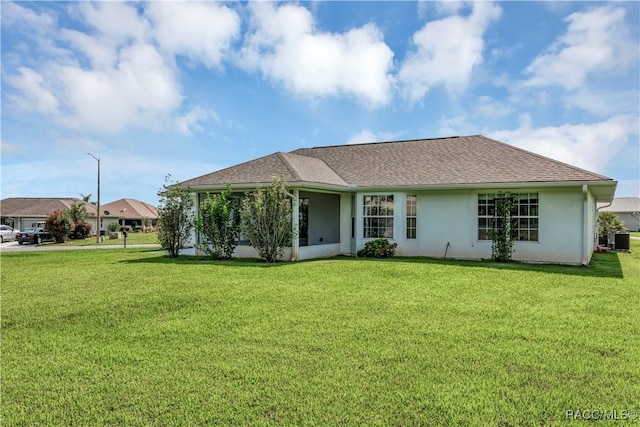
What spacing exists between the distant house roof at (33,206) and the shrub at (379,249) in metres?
45.0

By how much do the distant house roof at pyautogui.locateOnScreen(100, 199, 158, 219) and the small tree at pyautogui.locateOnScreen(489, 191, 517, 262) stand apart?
159ft

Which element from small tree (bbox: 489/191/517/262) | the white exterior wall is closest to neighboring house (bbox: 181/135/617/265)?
the white exterior wall

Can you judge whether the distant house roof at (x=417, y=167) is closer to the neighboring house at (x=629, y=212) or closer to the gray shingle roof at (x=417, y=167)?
the gray shingle roof at (x=417, y=167)

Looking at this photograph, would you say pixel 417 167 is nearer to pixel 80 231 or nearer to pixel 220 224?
pixel 220 224

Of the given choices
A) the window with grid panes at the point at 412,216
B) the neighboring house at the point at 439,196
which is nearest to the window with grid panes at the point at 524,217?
the neighboring house at the point at 439,196

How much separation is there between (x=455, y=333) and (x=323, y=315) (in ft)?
6.99

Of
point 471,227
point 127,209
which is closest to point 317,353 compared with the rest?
point 471,227

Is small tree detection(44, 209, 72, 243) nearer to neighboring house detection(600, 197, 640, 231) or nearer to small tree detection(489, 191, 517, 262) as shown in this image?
small tree detection(489, 191, 517, 262)

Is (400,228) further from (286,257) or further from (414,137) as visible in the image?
(414,137)

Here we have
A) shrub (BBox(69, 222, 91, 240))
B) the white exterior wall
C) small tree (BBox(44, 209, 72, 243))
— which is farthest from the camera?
shrub (BBox(69, 222, 91, 240))

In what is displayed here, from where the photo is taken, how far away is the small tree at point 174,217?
16.2 metres

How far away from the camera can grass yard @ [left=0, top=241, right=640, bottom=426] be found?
3.68 meters

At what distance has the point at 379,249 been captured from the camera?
15.7 metres

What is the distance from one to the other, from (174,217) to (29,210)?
47.9 metres
